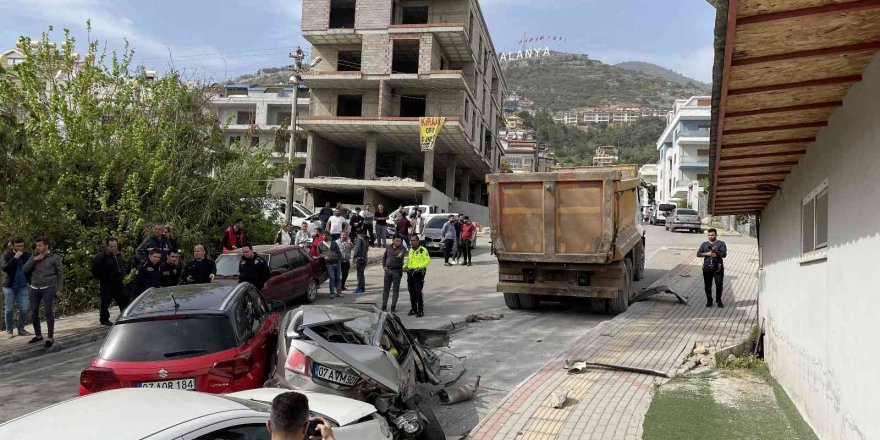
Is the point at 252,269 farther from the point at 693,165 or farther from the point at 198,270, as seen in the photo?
the point at 693,165

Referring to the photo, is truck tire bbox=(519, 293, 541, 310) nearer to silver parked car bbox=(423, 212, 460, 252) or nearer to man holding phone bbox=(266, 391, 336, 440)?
silver parked car bbox=(423, 212, 460, 252)

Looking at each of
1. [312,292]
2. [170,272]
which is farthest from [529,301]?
[170,272]

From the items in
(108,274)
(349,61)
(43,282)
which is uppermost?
(349,61)

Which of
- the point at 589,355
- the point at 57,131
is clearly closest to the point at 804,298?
the point at 589,355

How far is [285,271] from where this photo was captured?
12.5m

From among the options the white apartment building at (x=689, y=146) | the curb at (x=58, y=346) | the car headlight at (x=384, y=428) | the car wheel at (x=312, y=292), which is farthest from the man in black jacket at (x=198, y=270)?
the white apartment building at (x=689, y=146)

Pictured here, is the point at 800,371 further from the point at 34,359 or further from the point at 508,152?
the point at 508,152

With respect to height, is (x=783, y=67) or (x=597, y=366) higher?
(x=783, y=67)

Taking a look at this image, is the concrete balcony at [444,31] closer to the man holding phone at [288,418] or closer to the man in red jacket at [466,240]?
the man in red jacket at [466,240]

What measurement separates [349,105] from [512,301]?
34.8 meters

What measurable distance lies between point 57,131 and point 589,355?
12214 millimetres

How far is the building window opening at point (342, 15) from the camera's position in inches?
1633

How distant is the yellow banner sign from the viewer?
3559 centimetres

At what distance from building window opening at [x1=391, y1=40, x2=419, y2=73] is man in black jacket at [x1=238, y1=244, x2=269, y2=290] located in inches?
1196
